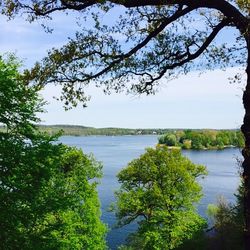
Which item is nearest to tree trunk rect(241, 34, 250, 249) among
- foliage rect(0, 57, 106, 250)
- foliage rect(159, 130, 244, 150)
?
foliage rect(0, 57, 106, 250)

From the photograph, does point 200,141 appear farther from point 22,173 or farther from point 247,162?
point 247,162

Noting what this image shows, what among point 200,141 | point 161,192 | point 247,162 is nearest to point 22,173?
point 247,162

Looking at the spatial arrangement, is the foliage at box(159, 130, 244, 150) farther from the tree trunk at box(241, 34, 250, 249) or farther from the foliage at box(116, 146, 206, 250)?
the tree trunk at box(241, 34, 250, 249)

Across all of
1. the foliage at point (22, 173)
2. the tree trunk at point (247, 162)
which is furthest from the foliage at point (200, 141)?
the tree trunk at point (247, 162)

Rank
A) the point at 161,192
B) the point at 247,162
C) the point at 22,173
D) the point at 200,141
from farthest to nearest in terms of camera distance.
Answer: the point at 200,141
the point at 161,192
the point at 22,173
the point at 247,162

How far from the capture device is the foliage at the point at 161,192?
3117 cm

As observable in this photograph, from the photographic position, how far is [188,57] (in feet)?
21.8

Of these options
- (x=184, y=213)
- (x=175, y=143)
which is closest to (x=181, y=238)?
(x=184, y=213)

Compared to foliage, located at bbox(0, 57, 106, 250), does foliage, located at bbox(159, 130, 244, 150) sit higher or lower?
lower

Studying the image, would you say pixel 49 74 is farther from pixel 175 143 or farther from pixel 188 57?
pixel 175 143

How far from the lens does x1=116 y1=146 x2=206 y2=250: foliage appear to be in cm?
3117

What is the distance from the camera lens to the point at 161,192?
106 feet

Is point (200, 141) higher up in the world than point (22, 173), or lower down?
lower down

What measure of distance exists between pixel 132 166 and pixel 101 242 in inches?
256
